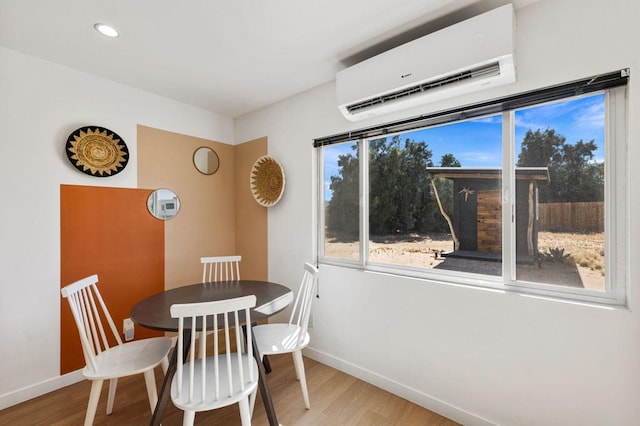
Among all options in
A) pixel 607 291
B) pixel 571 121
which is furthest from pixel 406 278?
pixel 571 121

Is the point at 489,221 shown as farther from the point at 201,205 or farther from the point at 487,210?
the point at 201,205

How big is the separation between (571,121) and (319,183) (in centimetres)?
181

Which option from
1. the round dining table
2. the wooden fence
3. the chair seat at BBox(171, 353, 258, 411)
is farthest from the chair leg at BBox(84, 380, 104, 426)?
the wooden fence

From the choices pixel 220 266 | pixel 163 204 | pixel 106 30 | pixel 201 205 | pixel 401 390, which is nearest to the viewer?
pixel 106 30

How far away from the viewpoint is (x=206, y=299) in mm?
1986

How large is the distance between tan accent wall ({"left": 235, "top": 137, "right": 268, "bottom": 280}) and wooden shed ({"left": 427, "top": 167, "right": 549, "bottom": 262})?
74.1 inches

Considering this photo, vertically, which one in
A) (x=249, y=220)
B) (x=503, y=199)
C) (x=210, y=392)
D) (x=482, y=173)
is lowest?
(x=210, y=392)

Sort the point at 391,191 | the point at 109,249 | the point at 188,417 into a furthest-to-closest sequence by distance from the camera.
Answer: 1. the point at 109,249
2. the point at 391,191
3. the point at 188,417

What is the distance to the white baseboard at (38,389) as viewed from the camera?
1948 millimetres

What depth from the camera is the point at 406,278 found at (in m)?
2.06

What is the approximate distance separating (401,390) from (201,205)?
8.51 ft

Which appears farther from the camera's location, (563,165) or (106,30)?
(106,30)

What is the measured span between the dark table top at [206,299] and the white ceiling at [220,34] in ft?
5.83

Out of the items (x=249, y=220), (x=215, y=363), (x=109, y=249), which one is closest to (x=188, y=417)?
(x=215, y=363)
